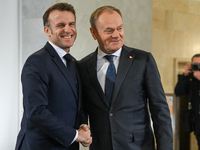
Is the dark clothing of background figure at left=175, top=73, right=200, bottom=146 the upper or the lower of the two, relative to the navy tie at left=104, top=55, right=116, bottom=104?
lower

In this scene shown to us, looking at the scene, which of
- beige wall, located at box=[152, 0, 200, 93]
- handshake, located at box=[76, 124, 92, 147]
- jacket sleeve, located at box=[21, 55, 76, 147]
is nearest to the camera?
jacket sleeve, located at box=[21, 55, 76, 147]

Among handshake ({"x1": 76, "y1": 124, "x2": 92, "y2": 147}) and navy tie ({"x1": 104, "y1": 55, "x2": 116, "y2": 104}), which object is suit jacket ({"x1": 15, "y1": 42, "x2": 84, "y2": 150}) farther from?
navy tie ({"x1": 104, "y1": 55, "x2": 116, "y2": 104})

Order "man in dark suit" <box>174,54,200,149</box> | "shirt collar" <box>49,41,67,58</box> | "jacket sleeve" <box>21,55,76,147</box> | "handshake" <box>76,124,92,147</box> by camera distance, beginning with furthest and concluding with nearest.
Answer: "man in dark suit" <box>174,54,200,149</box>
"shirt collar" <box>49,41,67,58</box>
"handshake" <box>76,124,92,147</box>
"jacket sleeve" <box>21,55,76,147</box>

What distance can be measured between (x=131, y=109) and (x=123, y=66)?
0.29 m

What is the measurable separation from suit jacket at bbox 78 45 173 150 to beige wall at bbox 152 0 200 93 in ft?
12.5

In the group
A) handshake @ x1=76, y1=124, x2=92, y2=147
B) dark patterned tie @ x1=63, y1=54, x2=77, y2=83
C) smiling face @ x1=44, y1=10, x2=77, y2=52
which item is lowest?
handshake @ x1=76, y1=124, x2=92, y2=147

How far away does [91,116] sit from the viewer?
1970 mm

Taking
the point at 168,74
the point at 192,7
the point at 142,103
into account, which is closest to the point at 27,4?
the point at 142,103

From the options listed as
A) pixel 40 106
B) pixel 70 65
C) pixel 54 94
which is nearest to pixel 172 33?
pixel 70 65

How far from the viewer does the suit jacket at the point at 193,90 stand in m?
4.21

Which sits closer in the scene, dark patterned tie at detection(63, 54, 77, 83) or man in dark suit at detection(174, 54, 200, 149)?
dark patterned tie at detection(63, 54, 77, 83)

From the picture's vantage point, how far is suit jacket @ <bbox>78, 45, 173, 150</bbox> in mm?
1854

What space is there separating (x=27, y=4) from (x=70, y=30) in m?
1.10

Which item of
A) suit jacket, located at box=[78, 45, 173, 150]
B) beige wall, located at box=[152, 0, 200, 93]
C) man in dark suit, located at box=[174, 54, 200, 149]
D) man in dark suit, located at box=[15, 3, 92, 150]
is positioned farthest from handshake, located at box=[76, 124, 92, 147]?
beige wall, located at box=[152, 0, 200, 93]
